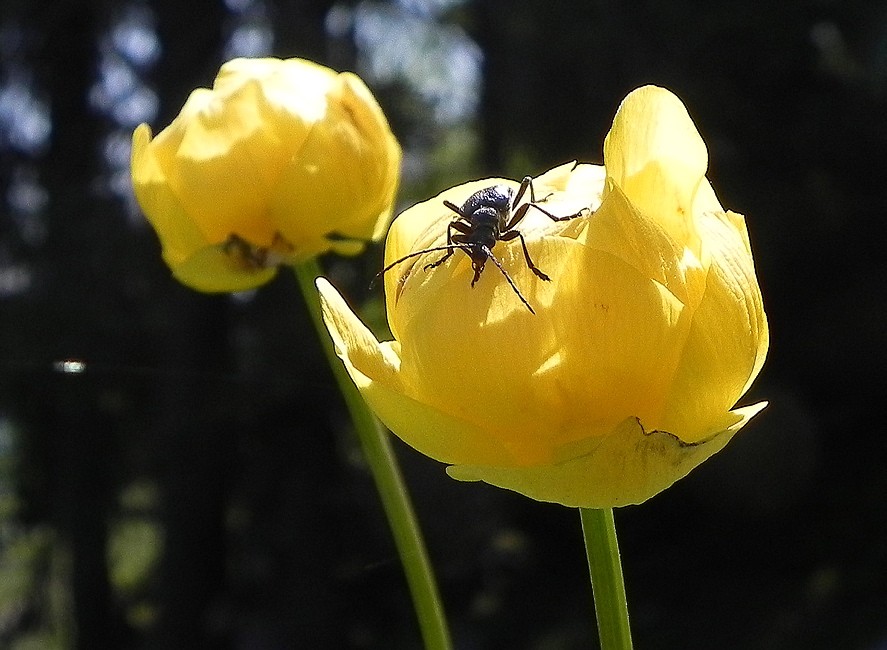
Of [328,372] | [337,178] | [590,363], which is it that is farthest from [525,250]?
[328,372]

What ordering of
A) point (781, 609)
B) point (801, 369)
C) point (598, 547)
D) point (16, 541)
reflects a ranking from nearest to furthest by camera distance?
point (598, 547) → point (16, 541) → point (781, 609) → point (801, 369)

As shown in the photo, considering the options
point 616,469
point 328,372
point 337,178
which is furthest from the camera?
point 328,372

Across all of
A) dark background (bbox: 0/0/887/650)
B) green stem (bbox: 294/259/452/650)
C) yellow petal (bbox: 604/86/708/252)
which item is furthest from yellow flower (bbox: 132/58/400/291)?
dark background (bbox: 0/0/887/650)

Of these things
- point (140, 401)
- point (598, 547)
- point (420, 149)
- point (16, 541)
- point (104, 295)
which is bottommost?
point (598, 547)

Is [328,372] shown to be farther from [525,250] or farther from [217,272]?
[525,250]

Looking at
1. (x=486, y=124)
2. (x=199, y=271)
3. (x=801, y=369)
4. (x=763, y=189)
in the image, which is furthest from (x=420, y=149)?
(x=199, y=271)

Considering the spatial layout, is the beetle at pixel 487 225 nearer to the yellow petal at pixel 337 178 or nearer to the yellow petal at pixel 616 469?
the yellow petal at pixel 616 469

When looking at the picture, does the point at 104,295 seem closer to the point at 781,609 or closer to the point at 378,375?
the point at 781,609
